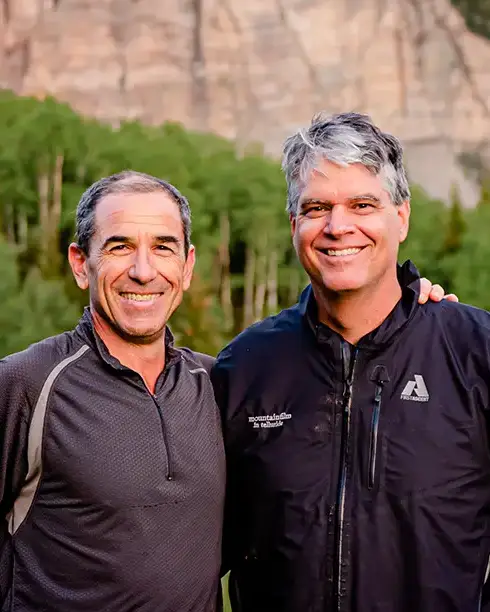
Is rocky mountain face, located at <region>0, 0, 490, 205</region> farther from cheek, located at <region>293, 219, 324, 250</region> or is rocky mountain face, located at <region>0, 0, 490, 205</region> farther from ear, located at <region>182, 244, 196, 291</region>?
cheek, located at <region>293, 219, 324, 250</region>

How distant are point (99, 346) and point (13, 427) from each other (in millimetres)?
320

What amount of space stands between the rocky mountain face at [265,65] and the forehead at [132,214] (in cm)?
3912

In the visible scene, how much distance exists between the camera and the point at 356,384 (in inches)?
110

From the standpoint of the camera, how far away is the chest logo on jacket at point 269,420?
Answer: 2910 mm

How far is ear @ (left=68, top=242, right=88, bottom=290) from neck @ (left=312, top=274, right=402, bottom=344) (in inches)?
27.7

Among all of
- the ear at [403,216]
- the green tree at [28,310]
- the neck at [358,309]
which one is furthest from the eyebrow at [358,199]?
the green tree at [28,310]

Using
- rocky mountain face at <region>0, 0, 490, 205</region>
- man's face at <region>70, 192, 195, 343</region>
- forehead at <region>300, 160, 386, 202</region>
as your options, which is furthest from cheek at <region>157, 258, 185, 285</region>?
rocky mountain face at <region>0, 0, 490, 205</region>

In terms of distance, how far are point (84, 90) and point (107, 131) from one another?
1133 cm

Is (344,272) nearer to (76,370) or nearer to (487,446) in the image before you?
(487,446)

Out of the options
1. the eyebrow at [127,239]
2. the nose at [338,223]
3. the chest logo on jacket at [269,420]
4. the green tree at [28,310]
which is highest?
the nose at [338,223]

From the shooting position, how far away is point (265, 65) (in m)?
44.4

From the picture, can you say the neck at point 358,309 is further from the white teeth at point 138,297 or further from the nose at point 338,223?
the white teeth at point 138,297

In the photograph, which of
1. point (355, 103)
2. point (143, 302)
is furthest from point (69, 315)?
point (355, 103)

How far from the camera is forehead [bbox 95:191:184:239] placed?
2875 millimetres
